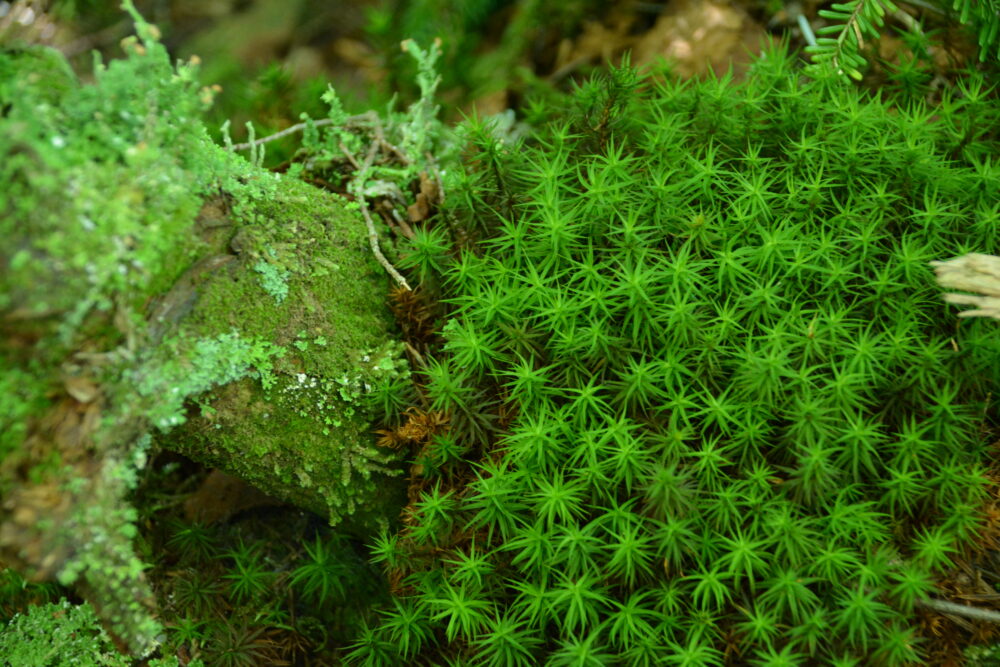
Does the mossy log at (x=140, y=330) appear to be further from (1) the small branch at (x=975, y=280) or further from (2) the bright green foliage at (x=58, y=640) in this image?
(1) the small branch at (x=975, y=280)

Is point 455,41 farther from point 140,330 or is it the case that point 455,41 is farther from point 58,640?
point 58,640

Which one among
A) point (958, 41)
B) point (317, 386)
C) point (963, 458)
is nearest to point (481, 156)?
point (317, 386)

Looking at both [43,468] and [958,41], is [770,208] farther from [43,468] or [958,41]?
[43,468]

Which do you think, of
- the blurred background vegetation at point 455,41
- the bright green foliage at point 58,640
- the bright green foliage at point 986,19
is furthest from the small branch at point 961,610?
the bright green foliage at point 58,640

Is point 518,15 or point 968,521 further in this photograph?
point 518,15

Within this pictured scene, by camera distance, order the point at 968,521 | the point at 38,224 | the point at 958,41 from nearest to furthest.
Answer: the point at 38,224 < the point at 968,521 < the point at 958,41

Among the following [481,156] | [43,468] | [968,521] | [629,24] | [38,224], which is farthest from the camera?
[629,24]
